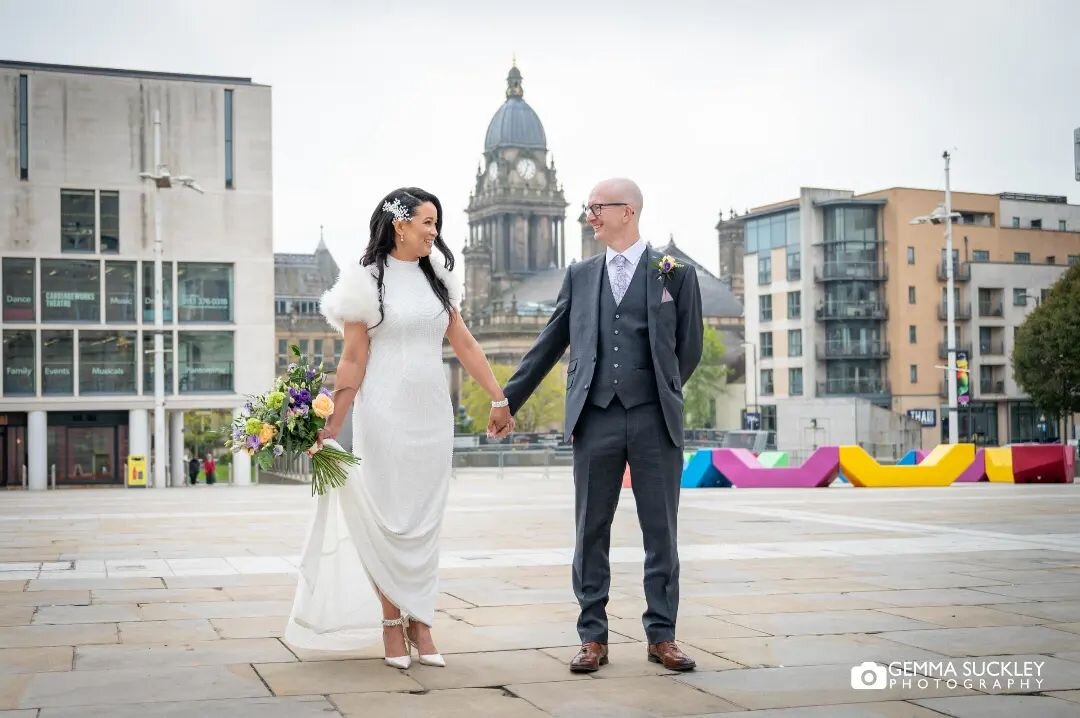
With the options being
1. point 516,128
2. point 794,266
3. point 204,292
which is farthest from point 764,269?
point 516,128

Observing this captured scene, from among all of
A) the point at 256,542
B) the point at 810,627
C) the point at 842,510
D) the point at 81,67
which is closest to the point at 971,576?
the point at 810,627

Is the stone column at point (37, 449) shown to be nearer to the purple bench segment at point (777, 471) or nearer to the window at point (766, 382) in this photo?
the purple bench segment at point (777, 471)

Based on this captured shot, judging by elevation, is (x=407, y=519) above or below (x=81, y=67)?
below

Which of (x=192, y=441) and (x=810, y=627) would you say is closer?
(x=810, y=627)

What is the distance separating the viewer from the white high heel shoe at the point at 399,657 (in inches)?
227

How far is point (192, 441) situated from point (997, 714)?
68.8 meters

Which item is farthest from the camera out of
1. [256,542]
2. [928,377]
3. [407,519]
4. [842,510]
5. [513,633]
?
[928,377]

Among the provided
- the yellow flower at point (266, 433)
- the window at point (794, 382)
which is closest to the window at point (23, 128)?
the yellow flower at point (266, 433)

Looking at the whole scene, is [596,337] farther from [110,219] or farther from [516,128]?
[516,128]

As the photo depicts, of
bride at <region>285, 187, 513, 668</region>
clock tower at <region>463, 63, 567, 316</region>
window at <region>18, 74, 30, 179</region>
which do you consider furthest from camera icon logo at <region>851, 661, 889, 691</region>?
clock tower at <region>463, 63, 567, 316</region>

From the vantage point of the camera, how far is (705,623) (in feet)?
22.8

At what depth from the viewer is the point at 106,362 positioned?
4494 centimetres

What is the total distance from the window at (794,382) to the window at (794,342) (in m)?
1.06

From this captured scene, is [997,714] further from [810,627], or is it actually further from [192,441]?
[192,441]
